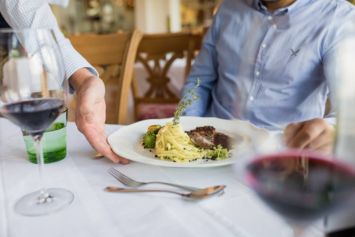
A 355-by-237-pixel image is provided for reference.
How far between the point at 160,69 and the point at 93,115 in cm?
175

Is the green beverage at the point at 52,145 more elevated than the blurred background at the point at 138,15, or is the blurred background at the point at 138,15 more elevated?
the green beverage at the point at 52,145

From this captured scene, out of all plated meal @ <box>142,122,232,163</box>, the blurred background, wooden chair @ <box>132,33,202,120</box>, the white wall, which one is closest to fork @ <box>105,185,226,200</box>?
plated meal @ <box>142,122,232,163</box>

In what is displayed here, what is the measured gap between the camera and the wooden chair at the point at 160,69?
93.8 inches

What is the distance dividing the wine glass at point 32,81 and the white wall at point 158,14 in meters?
6.82

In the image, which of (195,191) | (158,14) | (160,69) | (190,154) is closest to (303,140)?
(195,191)

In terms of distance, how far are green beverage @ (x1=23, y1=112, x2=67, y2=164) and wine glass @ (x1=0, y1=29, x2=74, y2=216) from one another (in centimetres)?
18

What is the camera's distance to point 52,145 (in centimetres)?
77

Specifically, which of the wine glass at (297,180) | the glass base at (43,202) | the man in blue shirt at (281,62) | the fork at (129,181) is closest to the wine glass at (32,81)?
the glass base at (43,202)

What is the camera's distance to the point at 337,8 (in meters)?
1.23

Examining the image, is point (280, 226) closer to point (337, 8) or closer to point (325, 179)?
point (325, 179)

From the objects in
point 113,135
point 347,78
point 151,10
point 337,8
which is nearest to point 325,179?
point 347,78

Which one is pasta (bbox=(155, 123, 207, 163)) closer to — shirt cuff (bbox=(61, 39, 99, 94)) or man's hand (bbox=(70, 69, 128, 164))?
man's hand (bbox=(70, 69, 128, 164))

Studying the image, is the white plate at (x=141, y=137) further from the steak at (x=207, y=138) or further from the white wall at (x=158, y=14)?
the white wall at (x=158, y=14)

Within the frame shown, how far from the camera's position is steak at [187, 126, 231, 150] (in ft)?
2.46
